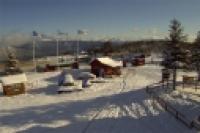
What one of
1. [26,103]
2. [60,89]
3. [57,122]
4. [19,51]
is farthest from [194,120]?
[19,51]

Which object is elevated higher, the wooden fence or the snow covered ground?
the wooden fence

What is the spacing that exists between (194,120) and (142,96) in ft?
53.3

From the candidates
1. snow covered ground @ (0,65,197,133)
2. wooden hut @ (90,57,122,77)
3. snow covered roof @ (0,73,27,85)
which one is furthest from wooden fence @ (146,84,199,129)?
wooden hut @ (90,57,122,77)

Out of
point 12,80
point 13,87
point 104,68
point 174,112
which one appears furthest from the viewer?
point 104,68

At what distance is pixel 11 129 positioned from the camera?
109 ft

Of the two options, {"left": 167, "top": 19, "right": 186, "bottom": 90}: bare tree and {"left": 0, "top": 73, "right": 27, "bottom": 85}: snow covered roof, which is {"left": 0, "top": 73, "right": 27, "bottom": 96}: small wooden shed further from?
{"left": 167, "top": 19, "right": 186, "bottom": 90}: bare tree

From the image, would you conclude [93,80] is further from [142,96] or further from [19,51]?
[19,51]

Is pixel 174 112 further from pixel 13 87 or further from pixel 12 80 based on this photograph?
pixel 12 80

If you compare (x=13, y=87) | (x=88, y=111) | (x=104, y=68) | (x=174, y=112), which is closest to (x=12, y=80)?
(x=13, y=87)

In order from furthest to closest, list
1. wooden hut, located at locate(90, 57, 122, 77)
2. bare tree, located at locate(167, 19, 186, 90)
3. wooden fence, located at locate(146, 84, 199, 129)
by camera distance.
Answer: wooden hut, located at locate(90, 57, 122, 77) → bare tree, located at locate(167, 19, 186, 90) → wooden fence, located at locate(146, 84, 199, 129)

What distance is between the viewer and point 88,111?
38906 millimetres

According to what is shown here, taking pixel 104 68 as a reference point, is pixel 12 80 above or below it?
below

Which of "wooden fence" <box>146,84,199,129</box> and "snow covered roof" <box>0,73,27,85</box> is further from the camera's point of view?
"snow covered roof" <box>0,73,27,85</box>

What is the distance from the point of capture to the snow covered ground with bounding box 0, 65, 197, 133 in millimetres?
31305
